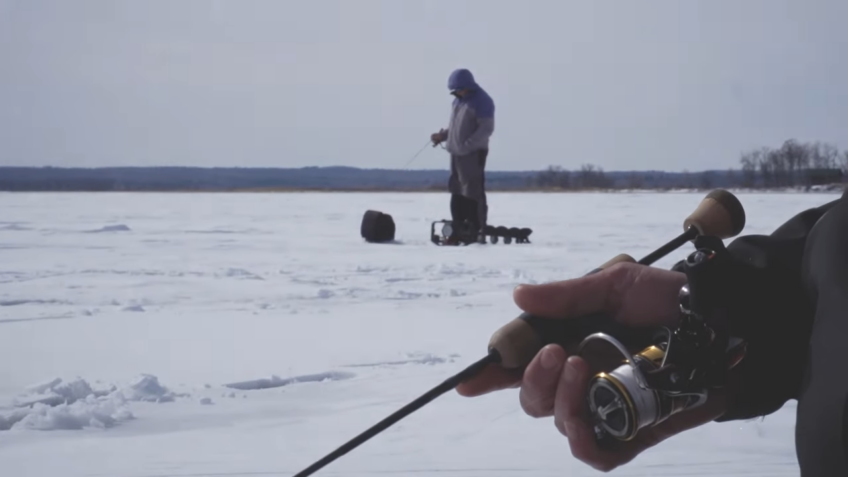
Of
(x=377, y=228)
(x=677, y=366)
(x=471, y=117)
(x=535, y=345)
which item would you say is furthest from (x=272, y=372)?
(x=471, y=117)

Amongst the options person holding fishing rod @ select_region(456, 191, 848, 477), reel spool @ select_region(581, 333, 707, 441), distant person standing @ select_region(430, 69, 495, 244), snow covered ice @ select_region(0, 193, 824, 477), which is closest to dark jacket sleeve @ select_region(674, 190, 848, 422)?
person holding fishing rod @ select_region(456, 191, 848, 477)

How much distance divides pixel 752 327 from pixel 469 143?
666 cm

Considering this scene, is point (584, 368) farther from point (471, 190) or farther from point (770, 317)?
point (471, 190)

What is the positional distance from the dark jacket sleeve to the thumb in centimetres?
15

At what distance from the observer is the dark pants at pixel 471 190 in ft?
25.5

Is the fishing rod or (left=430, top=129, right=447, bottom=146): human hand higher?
(left=430, top=129, right=447, bottom=146): human hand

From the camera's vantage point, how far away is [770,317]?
1049 mm

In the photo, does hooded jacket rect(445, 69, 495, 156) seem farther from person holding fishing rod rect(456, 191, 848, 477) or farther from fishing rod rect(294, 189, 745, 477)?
fishing rod rect(294, 189, 745, 477)

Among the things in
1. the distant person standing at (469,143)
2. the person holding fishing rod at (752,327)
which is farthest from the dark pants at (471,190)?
the person holding fishing rod at (752,327)

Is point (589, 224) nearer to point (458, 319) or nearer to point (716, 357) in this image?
point (458, 319)

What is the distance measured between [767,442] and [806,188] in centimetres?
2198

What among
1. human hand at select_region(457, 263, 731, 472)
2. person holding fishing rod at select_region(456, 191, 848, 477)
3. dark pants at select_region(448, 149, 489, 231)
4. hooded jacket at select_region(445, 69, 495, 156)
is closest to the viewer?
person holding fishing rod at select_region(456, 191, 848, 477)

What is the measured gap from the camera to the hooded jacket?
7.61m

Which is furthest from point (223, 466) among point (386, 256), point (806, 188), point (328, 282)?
point (806, 188)
